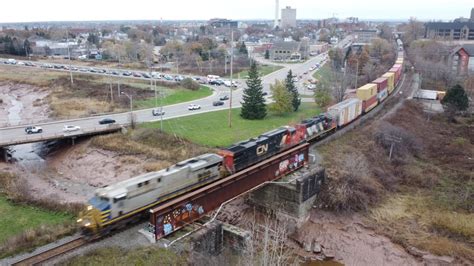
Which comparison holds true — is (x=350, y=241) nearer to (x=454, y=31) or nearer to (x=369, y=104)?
(x=369, y=104)

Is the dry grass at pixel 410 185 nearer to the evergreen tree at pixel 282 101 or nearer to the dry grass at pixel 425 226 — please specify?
the dry grass at pixel 425 226

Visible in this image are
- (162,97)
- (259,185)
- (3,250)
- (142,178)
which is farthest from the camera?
(162,97)

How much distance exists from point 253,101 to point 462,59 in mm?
76007

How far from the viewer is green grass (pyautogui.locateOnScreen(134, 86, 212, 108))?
230 ft

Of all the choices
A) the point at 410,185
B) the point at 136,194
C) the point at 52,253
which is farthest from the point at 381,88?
the point at 52,253

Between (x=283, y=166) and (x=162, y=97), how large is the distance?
41.1m

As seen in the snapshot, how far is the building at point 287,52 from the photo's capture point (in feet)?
475

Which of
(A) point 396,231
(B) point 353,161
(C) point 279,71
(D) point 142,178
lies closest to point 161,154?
(D) point 142,178

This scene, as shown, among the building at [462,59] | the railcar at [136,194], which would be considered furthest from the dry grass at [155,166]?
the building at [462,59]

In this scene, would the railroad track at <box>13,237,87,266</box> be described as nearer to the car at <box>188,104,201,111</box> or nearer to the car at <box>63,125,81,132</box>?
the car at <box>63,125,81,132</box>

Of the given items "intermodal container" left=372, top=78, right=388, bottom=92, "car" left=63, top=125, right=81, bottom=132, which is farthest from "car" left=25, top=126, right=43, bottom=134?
"intermodal container" left=372, top=78, right=388, bottom=92

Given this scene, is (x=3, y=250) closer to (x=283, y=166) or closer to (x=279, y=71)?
(x=283, y=166)

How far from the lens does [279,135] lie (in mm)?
40656

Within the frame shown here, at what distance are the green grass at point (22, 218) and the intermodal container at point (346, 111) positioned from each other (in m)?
34.1
